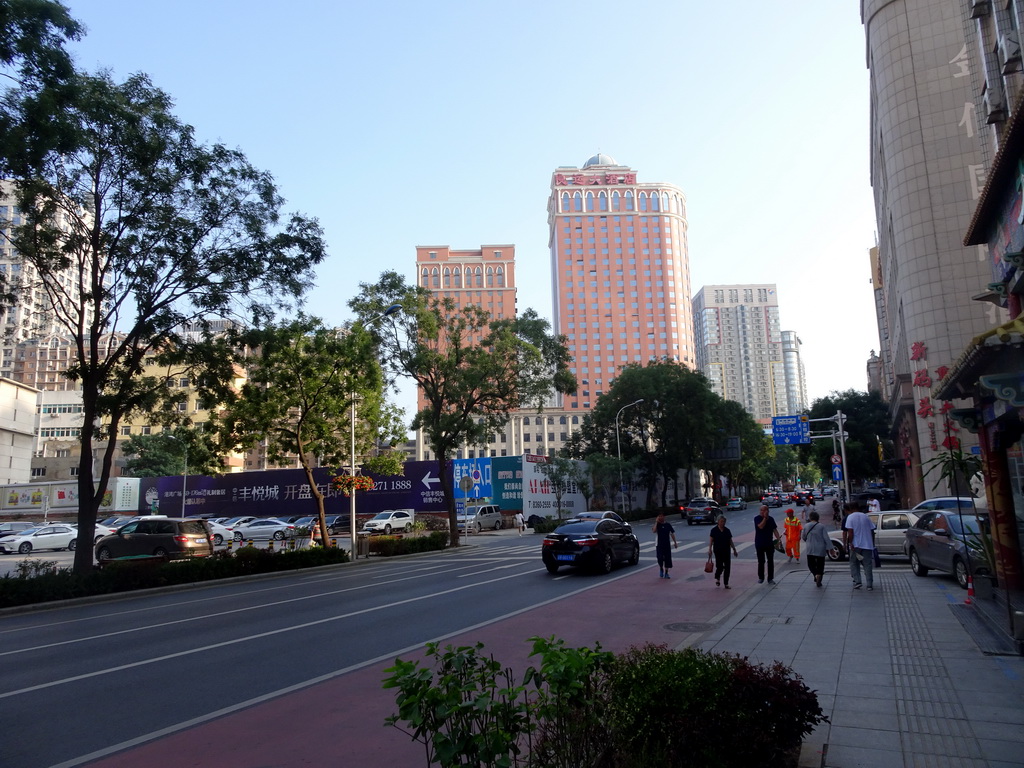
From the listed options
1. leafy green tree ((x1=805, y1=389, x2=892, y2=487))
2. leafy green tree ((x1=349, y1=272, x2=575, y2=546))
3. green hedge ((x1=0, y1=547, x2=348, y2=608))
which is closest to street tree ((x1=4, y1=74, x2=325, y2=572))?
green hedge ((x1=0, y1=547, x2=348, y2=608))

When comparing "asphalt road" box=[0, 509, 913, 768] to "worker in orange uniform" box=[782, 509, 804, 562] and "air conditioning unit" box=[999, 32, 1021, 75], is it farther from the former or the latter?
"air conditioning unit" box=[999, 32, 1021, 75]

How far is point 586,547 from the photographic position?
698 inches

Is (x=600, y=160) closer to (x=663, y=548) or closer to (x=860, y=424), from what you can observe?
(x=860, y=424)

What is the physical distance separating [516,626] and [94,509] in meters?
13.5

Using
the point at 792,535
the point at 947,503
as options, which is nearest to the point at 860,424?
the point at 947,503

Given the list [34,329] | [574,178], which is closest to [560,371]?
[34,329]

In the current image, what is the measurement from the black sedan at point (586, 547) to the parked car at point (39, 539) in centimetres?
2895

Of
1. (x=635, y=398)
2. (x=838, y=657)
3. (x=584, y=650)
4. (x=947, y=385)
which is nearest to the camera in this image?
(x=584, y=650)

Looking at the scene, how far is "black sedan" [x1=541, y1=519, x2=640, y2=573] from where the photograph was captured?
17.7 metres

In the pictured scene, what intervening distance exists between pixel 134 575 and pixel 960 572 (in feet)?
63.0

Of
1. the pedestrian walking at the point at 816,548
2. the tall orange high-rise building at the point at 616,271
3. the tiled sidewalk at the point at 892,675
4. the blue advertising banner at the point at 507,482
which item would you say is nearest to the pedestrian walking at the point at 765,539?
the pedestrian walking at the point at 816,548

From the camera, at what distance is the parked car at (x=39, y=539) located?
115 feet

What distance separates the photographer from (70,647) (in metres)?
9.99

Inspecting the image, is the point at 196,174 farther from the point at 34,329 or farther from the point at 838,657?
the point at 838,657
